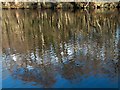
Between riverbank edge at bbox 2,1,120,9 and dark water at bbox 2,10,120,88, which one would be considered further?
riverbank edge at bbox 2,1,120,9

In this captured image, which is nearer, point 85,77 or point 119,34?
point 85,77

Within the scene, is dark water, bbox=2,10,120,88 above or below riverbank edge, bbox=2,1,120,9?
below

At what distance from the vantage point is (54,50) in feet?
96.1

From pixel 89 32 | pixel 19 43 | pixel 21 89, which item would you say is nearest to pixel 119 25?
pixel 89 32

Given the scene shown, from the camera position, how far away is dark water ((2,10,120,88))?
69.0ft

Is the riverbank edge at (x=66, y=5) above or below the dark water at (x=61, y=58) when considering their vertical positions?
above

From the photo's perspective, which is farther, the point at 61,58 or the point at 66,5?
the point at 66,5

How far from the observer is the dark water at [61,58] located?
2103 cm

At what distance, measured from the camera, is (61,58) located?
26.4 meters

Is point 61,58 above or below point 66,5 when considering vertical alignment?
below

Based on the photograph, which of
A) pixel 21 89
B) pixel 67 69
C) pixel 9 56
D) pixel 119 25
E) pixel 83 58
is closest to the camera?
pixel 21 89

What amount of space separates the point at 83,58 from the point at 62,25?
67.7ft

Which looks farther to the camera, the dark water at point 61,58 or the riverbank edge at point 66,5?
the riverbank edge at point 66,5

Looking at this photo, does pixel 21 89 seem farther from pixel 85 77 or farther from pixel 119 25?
pixel 119 25
